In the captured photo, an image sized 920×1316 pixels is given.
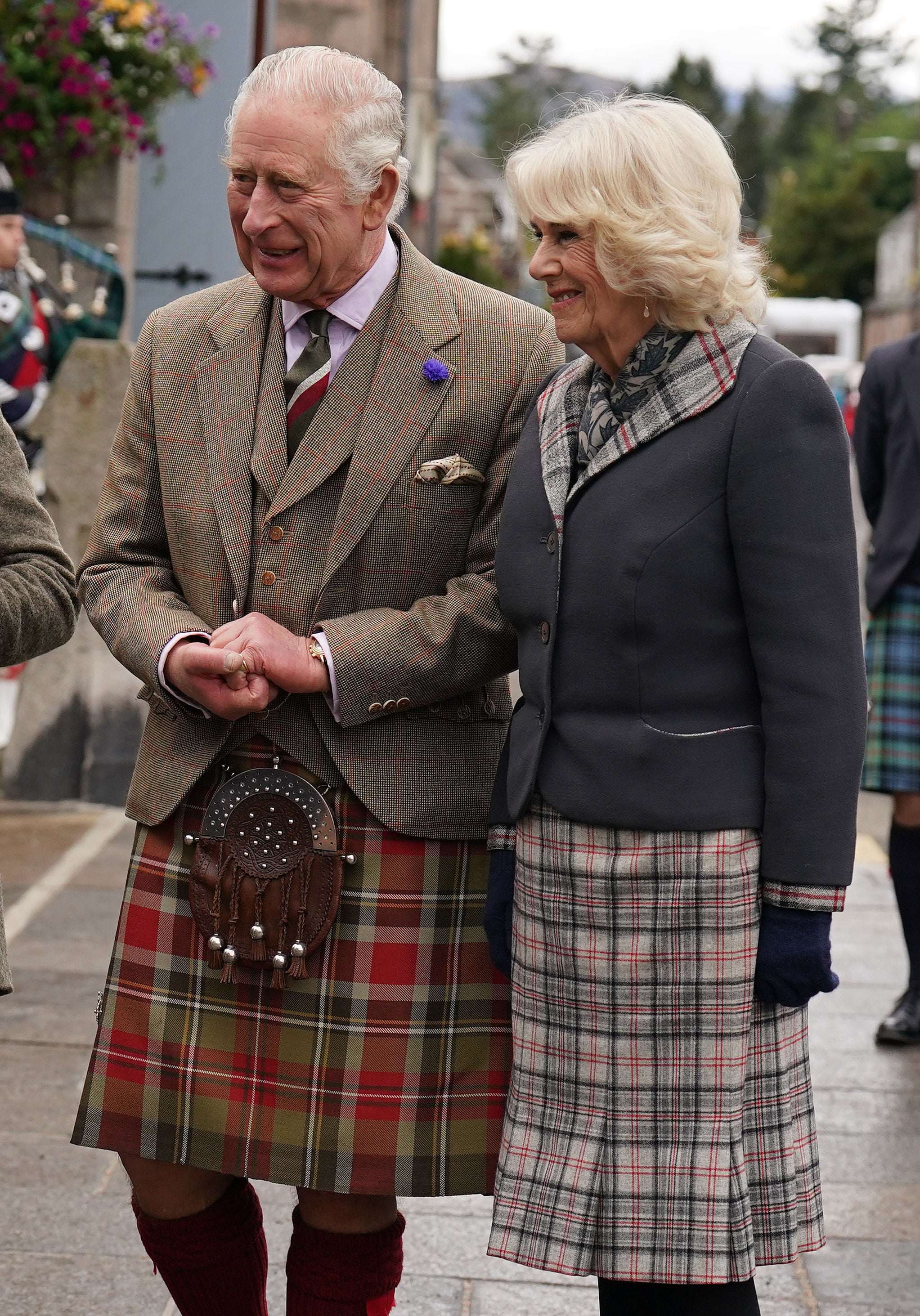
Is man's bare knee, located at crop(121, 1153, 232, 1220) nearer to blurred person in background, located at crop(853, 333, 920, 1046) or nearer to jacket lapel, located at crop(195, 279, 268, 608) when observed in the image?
jacket lapel, located at crop(195, 279, 268, 608)

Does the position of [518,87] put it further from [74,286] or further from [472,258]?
[74,286]

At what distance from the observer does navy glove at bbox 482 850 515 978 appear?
2.55 meters

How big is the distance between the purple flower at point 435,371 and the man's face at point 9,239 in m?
3.55

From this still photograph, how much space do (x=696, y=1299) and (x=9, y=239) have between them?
4.40 meters

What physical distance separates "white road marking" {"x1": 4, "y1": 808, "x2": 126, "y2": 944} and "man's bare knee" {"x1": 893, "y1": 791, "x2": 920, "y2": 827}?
2.57m

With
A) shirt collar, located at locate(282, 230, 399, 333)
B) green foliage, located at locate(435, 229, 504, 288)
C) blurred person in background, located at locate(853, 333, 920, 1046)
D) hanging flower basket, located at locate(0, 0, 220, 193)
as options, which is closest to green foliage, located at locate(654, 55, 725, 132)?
green foliage, located at locate(435, 229, 504, 288)

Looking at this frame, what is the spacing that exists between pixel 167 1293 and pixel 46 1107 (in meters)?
0.93

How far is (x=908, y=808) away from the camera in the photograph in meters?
4.93

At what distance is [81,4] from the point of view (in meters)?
8.28

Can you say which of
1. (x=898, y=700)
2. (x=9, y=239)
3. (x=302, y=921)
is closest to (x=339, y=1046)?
(x=302, y=921)

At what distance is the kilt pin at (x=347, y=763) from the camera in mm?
2609

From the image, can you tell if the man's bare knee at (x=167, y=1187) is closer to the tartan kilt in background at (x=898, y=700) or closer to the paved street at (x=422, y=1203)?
the paved street at (x=422, y=1203)

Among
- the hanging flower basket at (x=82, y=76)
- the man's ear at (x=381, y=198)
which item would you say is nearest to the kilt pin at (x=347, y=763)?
the man's ear at (x=381, y=198)

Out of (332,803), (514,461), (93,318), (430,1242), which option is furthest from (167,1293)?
(93,318)
